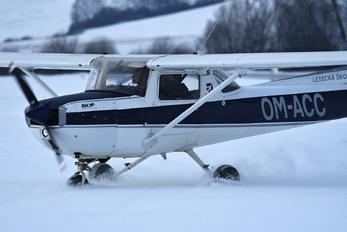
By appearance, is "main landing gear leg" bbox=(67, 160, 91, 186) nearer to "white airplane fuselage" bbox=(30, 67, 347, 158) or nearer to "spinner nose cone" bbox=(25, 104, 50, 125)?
"white airplane fuselage" bbox=(30, 67, 347, 158)

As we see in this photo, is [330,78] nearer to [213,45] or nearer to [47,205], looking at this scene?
[47,205]

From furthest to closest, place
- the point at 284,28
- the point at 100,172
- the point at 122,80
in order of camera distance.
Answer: the point at 284,28 < the point at 100,172 < the point at 122,80

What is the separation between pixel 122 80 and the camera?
310 inches

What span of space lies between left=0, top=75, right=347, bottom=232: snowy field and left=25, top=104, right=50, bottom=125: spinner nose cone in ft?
2.70

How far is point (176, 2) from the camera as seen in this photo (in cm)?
8725

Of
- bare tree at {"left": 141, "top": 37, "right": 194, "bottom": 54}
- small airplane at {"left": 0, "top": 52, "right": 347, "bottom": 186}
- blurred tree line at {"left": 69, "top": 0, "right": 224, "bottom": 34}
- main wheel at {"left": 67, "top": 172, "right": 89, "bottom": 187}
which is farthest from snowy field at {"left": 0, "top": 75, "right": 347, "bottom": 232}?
blurred tree line at {"left": 69, "top": 0, "right": 224, "bottom": 34}

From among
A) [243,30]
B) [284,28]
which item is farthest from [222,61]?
[243,30]

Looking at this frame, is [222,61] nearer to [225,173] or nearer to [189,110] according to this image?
[189,110]

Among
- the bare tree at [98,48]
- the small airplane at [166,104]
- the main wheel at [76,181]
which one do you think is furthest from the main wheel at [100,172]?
the bare tree at [98,48]

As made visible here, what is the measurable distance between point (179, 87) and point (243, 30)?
44.3 meters

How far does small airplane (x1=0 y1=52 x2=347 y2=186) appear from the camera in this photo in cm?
737

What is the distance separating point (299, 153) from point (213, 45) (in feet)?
129

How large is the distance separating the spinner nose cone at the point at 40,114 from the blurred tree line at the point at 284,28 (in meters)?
35.2

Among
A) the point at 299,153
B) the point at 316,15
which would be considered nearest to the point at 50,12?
the point at 316,15
